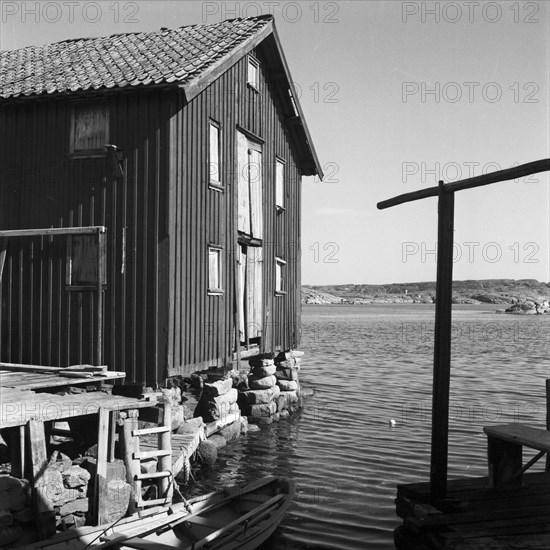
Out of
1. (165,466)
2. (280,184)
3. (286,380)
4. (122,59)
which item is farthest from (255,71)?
(165,466)

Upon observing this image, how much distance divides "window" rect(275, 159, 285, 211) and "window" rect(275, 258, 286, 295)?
5.36ft

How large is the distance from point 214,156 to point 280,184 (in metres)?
4.92

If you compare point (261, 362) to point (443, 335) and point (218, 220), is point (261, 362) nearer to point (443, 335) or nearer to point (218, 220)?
point (218, 220)

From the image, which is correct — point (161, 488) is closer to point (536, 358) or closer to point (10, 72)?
point (10, 72)

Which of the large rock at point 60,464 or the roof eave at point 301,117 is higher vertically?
the roof eave at point 301,117

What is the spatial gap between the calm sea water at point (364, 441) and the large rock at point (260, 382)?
4.10ft

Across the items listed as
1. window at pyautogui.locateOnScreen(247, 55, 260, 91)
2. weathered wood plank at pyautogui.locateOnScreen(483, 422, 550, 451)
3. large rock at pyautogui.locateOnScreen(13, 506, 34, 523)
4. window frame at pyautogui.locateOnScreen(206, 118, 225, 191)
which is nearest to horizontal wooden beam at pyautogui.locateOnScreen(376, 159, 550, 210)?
weathered wood plank at pyautogui.locateOnScreen(483, 422, 550, 451)

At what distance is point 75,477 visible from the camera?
11008mm

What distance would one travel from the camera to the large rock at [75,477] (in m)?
10.9

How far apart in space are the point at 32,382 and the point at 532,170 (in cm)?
948

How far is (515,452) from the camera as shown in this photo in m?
7.77

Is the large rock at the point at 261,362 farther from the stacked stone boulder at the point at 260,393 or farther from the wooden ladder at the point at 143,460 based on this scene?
the wooden ladder at the point at 143,460

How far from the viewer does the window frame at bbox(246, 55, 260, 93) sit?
1908 centimetres

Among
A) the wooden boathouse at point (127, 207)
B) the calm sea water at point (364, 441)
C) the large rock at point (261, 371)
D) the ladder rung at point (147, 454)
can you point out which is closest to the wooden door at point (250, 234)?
the wooden boathouse at point (127, 207)
